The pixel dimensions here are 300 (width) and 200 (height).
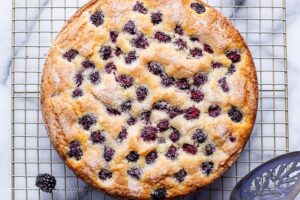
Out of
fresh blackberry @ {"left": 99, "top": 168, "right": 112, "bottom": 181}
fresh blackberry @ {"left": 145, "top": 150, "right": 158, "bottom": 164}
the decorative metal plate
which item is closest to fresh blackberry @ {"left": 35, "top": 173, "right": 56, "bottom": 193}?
fresh blackberry @ {"left": 99, "top": 168, "right": 112, "bottom": 181}

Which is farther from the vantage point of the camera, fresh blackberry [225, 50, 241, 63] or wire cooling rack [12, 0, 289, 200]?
wire cooling rack [12, 0, 289, 200]

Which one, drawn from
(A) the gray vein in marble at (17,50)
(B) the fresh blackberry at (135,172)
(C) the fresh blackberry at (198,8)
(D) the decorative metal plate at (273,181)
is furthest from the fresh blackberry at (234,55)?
(A) the gray vein in marble at (17,50)

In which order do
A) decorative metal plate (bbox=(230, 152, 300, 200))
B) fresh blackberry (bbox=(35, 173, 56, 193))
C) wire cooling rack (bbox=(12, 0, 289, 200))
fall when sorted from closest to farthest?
decorative metal plate (bbox=(230, 152, 300, 200)) < fresh blackberry (bbox=(35, 173, 56, 193)) < wire cooling rack (bbox=(12, 0, 289, 200))

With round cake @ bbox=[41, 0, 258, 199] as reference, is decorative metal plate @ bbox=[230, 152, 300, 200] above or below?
below

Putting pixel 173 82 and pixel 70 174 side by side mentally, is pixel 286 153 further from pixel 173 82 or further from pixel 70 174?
pixel 70 174

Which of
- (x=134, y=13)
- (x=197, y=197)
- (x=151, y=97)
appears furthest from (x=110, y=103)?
(x=197, y=197)

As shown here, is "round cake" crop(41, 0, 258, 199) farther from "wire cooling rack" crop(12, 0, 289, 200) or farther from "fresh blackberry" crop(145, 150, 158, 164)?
"wire cooling rack" crop(12, 0, 289, 200)

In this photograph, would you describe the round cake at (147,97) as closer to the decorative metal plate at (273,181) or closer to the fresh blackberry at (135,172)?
the fresh blackberry at (135,172)
